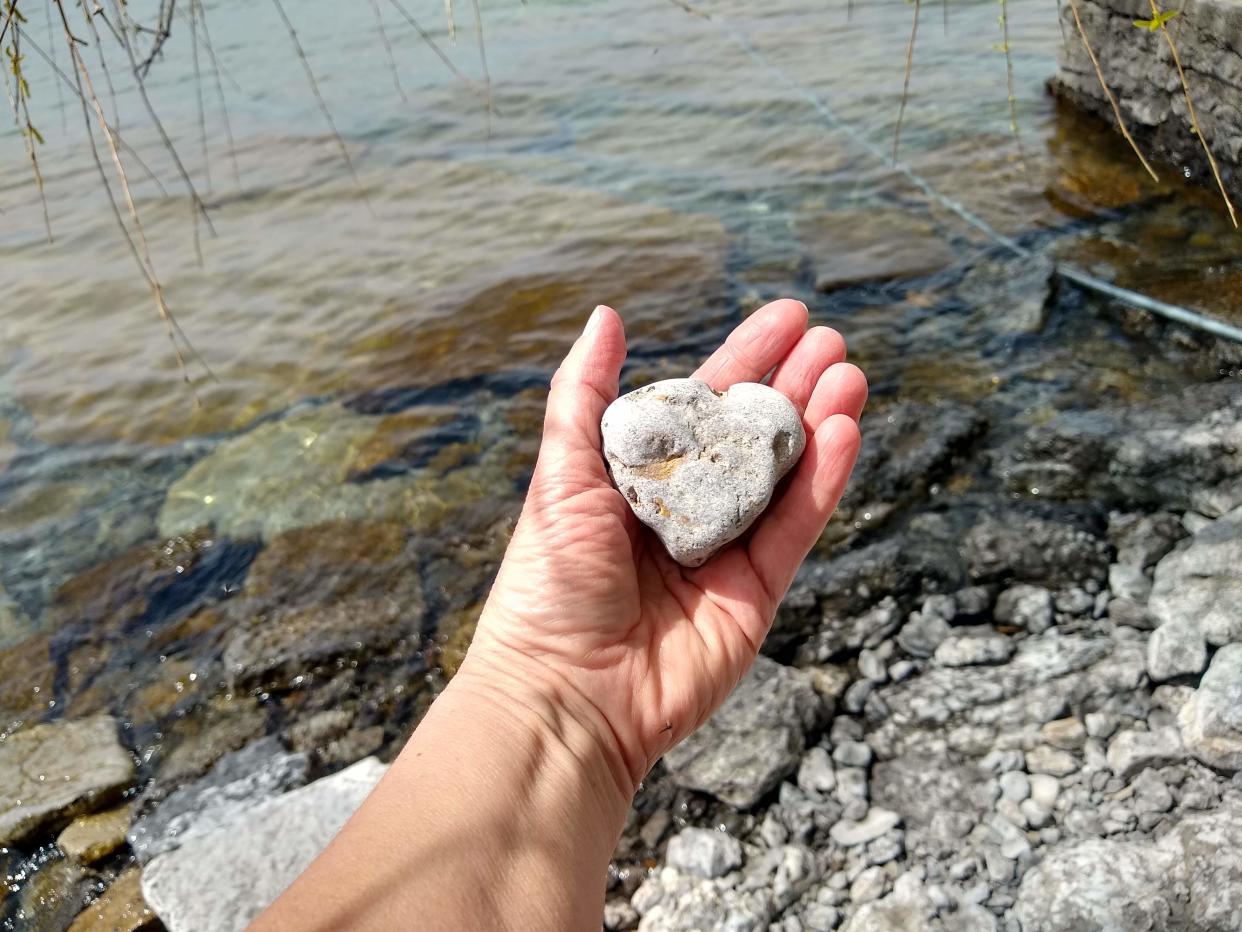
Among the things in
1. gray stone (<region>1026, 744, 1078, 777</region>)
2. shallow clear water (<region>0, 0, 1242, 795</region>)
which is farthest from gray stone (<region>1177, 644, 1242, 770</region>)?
shallow clear water (<region>0, 0, 1242, 795</region>)

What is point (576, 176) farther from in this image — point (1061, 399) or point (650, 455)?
point (650, 455)

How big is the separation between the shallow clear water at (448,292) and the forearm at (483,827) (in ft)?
6.79

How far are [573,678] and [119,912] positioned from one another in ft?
7.44

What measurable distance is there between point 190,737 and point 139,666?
63 cm

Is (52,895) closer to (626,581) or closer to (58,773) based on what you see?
(58,773)

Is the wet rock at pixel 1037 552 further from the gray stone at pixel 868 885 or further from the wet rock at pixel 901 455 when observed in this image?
the gray stone at pixel 868 885

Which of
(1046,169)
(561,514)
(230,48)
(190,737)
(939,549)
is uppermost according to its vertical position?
(230,48)

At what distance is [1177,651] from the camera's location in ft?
11.4

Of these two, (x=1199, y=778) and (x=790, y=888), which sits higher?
(x=1199, y=778)

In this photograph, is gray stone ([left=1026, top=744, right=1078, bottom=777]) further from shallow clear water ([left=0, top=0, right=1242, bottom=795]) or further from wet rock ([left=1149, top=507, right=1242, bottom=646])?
shallow clear water ([left=0, top=0, right=1242, bottom=795])

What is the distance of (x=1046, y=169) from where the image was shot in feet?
26.0

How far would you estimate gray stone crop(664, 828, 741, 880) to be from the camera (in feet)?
10.9

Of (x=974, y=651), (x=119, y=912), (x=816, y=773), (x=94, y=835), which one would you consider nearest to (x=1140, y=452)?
(x=974, y=651)

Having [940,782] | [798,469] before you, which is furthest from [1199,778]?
[798,469]
